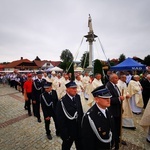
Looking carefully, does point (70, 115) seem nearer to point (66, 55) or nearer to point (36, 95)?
point (36, 95)

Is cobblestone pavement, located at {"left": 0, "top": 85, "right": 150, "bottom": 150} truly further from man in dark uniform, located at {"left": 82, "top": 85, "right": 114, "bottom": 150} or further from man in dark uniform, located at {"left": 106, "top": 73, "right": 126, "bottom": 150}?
man in dark uniform, located at {"left": 82, "top": 85, "right": 114, "bottom": 150}

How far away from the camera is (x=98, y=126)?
188 cm

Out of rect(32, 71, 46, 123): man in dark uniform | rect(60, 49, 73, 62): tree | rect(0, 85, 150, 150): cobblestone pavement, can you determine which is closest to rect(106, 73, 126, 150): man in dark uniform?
rect(0, 85, 150, 150): cobblestone pavement

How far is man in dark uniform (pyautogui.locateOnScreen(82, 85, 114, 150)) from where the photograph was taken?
6.01 ft

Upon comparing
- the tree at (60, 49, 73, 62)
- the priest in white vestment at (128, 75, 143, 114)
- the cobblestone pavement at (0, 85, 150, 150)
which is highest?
the tree at (60, 49, 73, 62)

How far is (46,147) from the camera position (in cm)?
403

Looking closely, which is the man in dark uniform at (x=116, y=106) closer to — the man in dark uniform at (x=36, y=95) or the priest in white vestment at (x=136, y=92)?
the priest in white vestment at (x=136, y=92)

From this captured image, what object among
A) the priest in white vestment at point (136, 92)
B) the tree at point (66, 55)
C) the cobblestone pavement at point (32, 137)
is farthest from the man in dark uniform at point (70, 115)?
the tree at point (66, 55)

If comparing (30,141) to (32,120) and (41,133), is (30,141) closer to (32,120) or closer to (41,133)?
(41,133)

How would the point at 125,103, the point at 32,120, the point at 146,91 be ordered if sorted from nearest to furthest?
the point at 125,103
the point at 32,120
the point at 146,91

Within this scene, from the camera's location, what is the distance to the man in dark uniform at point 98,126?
183 cm

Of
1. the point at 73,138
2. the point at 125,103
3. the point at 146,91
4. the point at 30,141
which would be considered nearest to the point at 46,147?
the point at 30,141

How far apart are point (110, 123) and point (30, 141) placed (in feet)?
11.5

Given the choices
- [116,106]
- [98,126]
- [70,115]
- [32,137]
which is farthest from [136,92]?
[98,126]
